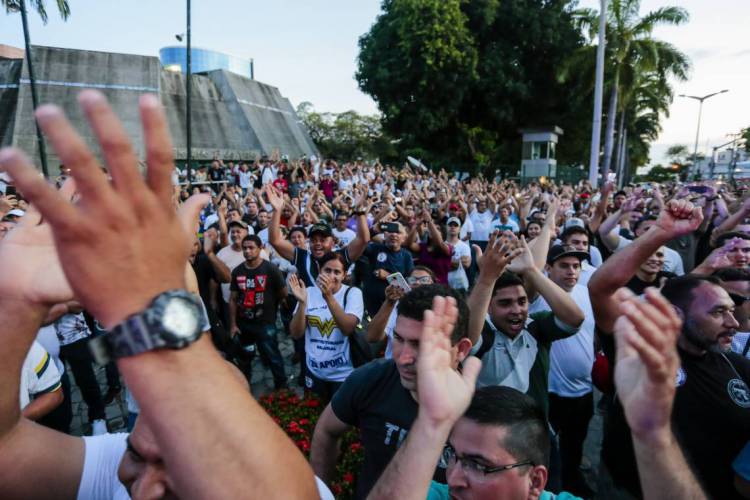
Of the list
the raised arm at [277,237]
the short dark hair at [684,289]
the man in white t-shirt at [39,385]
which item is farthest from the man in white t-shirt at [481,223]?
the man in white t-shirt at [39,385]

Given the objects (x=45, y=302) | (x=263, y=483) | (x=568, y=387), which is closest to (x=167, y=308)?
(x=263, y=483)

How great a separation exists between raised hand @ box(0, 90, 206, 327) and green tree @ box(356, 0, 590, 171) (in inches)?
1156

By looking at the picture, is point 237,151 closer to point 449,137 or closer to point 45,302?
point 449,137

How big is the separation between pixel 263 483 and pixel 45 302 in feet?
2.70

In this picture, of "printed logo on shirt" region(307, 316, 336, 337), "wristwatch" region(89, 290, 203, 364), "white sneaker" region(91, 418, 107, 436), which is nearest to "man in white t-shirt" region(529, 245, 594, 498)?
"printed logo on shirt" region(307, 316, 336, 337)

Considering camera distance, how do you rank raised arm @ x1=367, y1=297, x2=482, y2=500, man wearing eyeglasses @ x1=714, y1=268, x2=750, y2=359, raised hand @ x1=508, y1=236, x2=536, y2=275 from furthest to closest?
1. raised hand @ x1=508, y1=236, x2=536, y2=275
2. man wearing eyeglasses @ x1=714, y1=268, x2=750, y2=359
3. raised arm @ x1=367, y1=297, x2=482, y2=500

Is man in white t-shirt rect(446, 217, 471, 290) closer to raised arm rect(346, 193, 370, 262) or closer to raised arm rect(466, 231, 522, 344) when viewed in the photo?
raised arm rect(346, 193, 370, 262)

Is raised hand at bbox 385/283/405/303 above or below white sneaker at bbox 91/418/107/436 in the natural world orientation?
above

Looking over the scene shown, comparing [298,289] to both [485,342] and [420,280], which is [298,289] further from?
[485,342]

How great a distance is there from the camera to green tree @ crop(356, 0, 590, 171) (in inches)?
1127

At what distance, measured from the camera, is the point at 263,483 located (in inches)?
33.0

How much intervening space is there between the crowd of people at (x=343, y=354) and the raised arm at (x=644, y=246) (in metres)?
0.01

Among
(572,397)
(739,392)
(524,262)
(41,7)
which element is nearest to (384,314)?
(524,262)

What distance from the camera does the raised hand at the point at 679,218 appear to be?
7.81 ft
